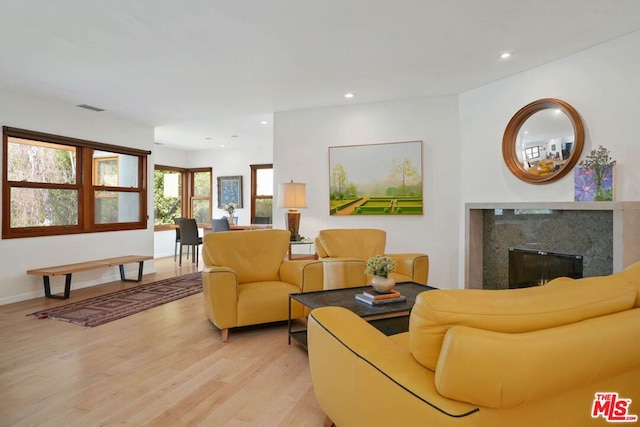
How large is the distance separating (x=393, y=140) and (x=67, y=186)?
4.58m

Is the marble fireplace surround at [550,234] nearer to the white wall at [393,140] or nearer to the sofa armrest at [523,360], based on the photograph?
the white wall at [393,140]

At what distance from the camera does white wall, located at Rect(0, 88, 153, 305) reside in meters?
4.43

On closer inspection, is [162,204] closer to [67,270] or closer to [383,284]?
[67,270]

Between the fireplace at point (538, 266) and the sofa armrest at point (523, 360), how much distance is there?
2.78 metres

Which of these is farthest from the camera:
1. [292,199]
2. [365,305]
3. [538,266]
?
[292,199]

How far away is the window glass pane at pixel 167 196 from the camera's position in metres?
8.69

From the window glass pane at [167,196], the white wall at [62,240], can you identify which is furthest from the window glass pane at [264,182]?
the white wall at [62,240]

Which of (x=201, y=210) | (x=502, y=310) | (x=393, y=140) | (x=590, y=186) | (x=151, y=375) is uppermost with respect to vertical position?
(x=393, y=140)

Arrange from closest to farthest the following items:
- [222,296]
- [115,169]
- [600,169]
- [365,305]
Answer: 1. [365,305]
2. [222,296]
3. [600,169]
4. [115,169]

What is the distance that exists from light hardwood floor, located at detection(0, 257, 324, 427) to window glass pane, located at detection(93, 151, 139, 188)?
2541 millimetres

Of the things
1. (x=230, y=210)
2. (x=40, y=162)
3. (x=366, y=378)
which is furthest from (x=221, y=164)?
(x=366, y=378)

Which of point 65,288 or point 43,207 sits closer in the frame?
point 65,288

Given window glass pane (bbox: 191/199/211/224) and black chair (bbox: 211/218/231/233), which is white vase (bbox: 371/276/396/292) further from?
window glass pane (bbox: 191/199/211/224)

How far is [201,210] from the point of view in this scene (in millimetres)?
9195
